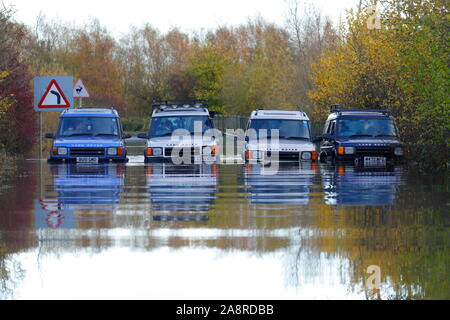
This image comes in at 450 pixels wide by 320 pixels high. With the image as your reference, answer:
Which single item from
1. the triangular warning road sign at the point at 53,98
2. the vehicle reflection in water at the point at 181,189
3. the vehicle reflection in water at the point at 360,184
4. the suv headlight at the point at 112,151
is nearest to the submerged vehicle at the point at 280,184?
the vehicle reflection in water at the point at 360,184

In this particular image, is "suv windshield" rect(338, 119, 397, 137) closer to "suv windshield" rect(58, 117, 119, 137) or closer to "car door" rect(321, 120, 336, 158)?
"car door" rect(321, 120, 336, 158)

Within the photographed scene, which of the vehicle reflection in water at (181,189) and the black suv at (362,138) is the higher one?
the black suv at (362,138)

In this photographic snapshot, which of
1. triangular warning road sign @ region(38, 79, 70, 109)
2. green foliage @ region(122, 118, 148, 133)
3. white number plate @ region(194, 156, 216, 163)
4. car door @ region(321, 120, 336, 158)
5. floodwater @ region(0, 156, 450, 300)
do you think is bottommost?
floodwater @ region(0, 156, 450, 300)

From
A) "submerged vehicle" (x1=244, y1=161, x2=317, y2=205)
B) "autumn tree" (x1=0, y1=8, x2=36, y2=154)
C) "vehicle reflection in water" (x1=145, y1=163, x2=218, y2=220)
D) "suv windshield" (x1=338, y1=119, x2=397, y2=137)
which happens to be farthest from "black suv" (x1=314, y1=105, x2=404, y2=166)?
"autumn tree" (x1=0, y1=8, x2=36, y2=154)

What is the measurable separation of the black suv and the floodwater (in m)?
7.53

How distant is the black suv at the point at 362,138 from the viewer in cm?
2892

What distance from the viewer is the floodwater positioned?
9.00 m

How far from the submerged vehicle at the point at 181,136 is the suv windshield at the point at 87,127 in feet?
3.97

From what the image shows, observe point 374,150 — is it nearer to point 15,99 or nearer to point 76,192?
point 76,192

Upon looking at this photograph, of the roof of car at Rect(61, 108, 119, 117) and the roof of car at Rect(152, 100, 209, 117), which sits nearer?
the roof of car at Rect(152, 100, 209, 117)

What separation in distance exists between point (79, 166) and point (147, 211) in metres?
14.4

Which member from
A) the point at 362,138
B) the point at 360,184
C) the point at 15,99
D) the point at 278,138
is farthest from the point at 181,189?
the point at 15,99

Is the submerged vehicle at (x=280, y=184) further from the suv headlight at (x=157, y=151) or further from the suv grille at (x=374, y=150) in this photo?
the suv headlight at (x=157, y=151)

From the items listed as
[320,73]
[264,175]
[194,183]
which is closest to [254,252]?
[194,183]
